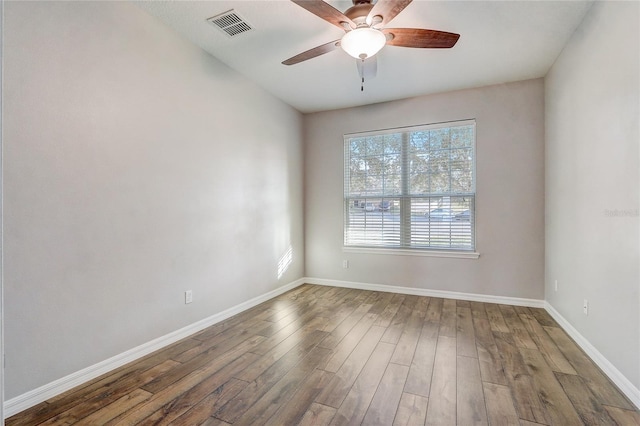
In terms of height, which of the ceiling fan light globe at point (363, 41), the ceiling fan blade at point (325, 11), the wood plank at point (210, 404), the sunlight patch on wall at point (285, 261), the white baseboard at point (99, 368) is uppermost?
the ceiling fan blade at point (325, 11)

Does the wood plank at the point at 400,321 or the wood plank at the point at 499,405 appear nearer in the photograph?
the wood plank at the point at 499,405

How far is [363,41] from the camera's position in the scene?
2.15 meters

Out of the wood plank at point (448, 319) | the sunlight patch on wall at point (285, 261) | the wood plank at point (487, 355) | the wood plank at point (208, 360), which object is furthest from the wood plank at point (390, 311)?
the sunlight patch on wall at point (285, 261)

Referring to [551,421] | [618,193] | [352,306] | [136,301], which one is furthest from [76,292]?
[618,193]

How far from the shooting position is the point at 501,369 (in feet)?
7.35

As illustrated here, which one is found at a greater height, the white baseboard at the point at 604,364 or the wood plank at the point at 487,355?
the white baseboard at the point at 604,364

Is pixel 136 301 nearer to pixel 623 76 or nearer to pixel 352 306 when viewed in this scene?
pixel 352 306

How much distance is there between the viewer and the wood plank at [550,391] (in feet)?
5.70

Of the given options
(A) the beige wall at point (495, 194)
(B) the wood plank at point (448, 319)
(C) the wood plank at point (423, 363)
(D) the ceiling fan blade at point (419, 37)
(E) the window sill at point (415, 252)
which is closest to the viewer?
(C) the wood plank at point (423, 363)

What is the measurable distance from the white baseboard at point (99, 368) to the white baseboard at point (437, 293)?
5.52 ft

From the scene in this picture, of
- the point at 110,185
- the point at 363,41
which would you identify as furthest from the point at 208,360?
the point at 363,41

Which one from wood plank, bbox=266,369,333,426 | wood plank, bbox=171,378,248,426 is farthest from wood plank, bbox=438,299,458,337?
wood plank, bbox=171,378,248,426

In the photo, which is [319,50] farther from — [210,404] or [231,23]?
[210,404]

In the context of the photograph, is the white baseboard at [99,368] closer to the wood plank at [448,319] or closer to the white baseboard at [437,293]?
the white baseboard at [437,293]
